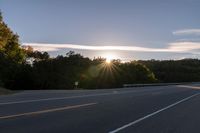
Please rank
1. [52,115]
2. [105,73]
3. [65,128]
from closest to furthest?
1. [65,128]
2. [52,115]
3. [105,73]

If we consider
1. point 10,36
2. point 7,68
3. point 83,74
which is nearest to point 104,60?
point 83,74

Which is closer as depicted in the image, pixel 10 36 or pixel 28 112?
pixel 28 112

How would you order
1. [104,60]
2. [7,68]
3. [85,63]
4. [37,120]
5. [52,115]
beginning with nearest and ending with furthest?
[37,120], [52,115], [7,68], [85,63], [104,60]

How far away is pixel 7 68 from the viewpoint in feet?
235

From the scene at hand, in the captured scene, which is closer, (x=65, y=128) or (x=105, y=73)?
(x=65, y=128)

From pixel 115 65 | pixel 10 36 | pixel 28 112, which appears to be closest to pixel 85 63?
pixel 115 65

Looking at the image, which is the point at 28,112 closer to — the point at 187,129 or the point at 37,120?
the point at 37,120

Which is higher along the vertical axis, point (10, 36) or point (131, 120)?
point (10, 36)

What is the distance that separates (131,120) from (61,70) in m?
63.7

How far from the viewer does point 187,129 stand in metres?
16.0

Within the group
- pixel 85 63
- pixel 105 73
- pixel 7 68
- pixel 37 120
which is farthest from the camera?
pixel 85 63

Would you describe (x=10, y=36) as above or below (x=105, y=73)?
above

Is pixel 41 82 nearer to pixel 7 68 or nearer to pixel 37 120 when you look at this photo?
pixel 7 68

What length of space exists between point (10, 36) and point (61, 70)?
957 centimetres
